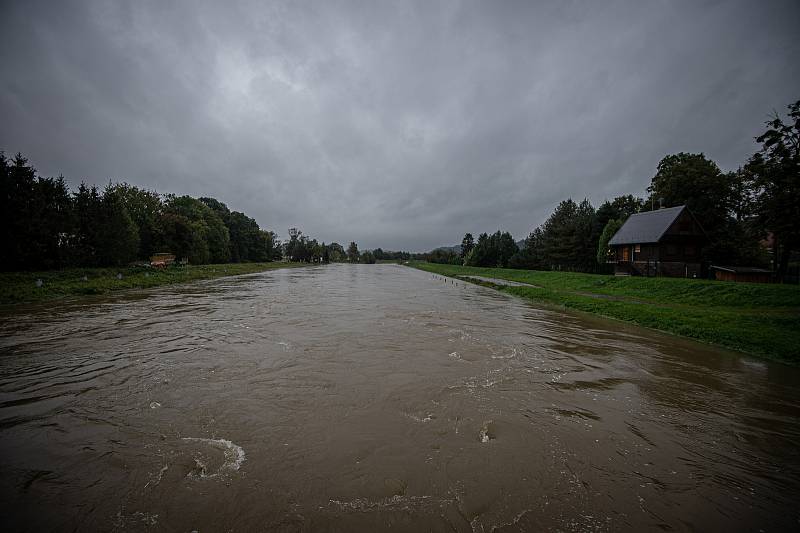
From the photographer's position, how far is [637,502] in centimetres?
325

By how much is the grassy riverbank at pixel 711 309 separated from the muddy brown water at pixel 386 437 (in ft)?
4.84

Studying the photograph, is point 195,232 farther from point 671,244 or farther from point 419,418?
point 671,244

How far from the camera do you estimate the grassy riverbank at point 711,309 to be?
9539 mm

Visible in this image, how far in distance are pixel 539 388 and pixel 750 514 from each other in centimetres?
318

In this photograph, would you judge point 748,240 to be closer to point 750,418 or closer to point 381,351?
point 750,418

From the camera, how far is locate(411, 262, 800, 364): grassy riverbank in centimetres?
954

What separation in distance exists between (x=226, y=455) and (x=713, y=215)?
4519 cm

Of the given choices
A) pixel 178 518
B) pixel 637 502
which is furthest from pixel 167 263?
pixel 637 502

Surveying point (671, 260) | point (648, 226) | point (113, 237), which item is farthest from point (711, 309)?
point (113, 237)

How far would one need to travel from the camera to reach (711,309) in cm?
1420

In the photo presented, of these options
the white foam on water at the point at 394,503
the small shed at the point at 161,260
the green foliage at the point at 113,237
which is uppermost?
the green foliage at the point at 113,237

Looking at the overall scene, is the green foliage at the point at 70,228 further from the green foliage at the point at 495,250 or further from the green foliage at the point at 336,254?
the green foliage at the point at 336,254

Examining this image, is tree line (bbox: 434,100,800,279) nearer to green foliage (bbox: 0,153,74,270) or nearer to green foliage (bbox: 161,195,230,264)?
green foliage (bbox: 0,153,74,270)

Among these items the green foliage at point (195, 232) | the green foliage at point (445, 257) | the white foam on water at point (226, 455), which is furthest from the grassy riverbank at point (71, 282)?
the green foliage at point (445, 257)
